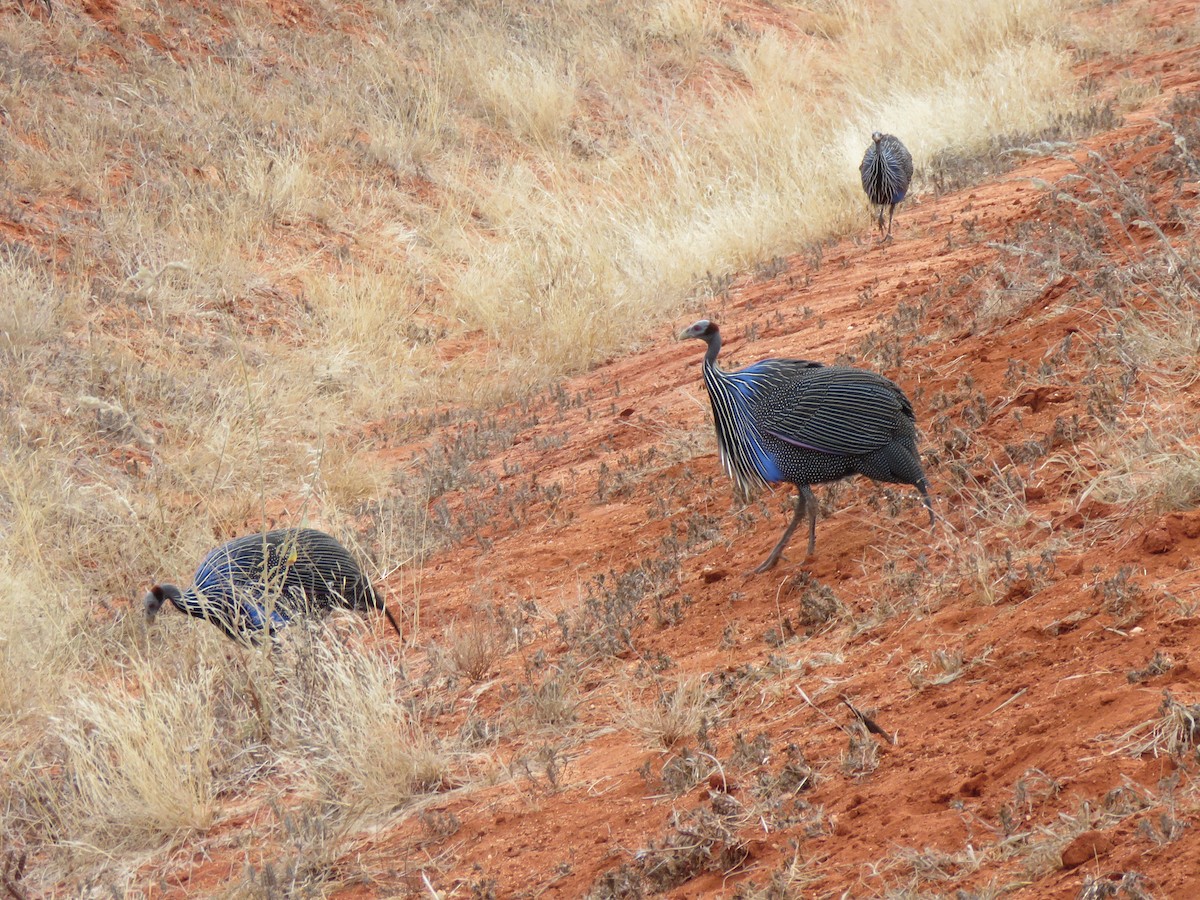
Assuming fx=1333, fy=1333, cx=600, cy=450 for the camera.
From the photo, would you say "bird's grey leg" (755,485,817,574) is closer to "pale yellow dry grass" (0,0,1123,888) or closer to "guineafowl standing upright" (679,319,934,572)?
"guineafowl standing upright" (679,319,934,572)

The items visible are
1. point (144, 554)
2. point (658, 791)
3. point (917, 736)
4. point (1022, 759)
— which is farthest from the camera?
point (144, 554)

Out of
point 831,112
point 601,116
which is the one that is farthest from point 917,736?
point 601,116

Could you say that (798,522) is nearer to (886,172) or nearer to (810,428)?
(810,428)

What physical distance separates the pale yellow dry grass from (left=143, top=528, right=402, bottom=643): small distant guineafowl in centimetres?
17

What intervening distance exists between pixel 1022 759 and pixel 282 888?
1.84m

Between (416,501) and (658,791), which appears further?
(416,501)

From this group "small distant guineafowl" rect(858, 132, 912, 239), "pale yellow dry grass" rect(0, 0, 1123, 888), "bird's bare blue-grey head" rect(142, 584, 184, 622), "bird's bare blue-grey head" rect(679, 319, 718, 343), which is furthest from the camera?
"small distant guineafowl" rect(858, 132, 912, 239)

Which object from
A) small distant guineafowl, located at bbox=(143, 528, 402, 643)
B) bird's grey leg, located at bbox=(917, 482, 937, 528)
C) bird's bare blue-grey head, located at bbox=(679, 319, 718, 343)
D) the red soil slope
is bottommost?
the red soil slope

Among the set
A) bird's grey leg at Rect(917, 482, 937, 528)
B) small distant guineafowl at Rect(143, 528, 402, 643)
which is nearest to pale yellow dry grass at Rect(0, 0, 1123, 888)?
small distant guineafowl at Rect(143, 528, 402, 643)

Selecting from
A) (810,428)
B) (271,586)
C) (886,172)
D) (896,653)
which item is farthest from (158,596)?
(886,172)

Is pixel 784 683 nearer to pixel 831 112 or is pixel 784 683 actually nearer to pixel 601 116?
pixel 831 112

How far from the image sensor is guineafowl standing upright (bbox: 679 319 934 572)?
14.3 ft

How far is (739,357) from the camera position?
7.52m

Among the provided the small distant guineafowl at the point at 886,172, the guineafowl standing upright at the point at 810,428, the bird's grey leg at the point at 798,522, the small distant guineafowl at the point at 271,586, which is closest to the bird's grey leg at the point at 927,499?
the guineafowl standing upright at the point at 810,428
